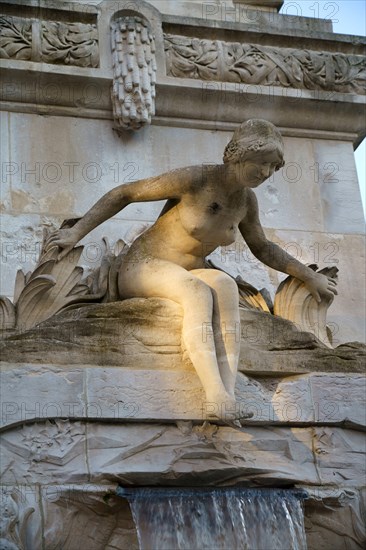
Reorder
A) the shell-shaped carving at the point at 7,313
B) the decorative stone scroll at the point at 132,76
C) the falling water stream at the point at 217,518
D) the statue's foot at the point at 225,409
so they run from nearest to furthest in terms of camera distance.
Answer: the falling water stream at the point at 217,518 → the statue's foot at the point at 225,409 → the shell-shaped carving at the point at 7,313 → the decorative stone scroll at the point at 132,76

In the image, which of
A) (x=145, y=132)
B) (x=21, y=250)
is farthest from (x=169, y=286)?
(x=145, y=132)

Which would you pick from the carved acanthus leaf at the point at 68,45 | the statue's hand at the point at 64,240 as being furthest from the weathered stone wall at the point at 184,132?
the statue's hand at the point at 64,240

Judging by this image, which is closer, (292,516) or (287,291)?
(292,516)

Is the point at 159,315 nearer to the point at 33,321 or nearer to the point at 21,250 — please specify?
the point at 33,321

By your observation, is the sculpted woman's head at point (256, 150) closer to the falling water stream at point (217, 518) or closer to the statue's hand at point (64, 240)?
the statue's hand at point (64, 240)

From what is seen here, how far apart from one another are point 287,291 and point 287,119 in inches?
74.6

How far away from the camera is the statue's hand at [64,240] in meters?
7.89

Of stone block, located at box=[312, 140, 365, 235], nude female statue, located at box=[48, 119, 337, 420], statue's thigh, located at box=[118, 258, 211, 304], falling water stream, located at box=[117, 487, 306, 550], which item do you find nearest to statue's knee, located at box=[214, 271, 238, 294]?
nude female statue, located at box=[48, 119, 337, 420]

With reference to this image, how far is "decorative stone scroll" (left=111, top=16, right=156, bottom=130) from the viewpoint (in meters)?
9.15

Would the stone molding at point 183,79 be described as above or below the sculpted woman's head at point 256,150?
above

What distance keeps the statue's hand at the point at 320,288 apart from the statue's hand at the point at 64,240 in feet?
5.26

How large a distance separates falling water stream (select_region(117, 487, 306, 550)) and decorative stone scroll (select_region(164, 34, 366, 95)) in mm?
3674

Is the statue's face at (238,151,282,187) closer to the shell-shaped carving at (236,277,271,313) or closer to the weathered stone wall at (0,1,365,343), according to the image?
the shell-shaped carving at (236,277,271,313)

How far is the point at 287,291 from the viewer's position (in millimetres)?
8359
